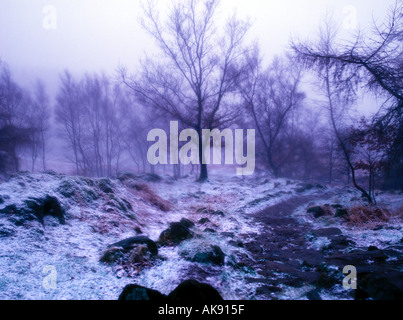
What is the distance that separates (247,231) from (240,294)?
160 inches

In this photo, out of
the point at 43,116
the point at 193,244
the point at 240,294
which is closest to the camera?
the point at 240,294

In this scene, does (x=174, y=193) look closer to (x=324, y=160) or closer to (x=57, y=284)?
(x=57, y=284)

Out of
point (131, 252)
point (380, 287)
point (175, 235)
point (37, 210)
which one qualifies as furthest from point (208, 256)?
point (37, 210)

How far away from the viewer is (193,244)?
4578 mm

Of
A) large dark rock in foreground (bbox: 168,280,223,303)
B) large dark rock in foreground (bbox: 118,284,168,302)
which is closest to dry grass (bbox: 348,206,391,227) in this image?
large dark rock in foreground (bbox: 168,280,223,303)

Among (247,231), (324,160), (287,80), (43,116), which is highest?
(287,80)

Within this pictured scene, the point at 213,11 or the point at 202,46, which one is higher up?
the point at 213,11

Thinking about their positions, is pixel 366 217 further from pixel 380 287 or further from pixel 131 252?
pixel 131 252

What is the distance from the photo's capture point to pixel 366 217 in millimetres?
7133

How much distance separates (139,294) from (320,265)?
328 centimetres

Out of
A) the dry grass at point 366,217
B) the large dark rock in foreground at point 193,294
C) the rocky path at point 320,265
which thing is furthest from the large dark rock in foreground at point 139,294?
the dry grass at point 366,217

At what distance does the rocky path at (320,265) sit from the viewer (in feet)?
10.1
